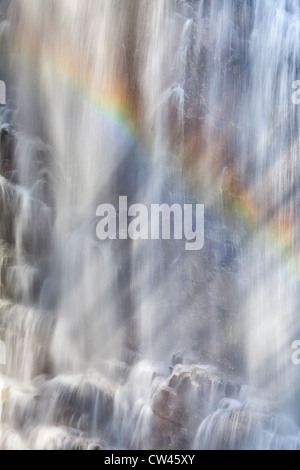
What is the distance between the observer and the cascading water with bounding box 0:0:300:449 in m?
9.89

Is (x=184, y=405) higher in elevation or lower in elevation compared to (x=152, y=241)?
lower

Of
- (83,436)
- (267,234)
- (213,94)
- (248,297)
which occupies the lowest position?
(83,436)

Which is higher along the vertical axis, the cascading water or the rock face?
the cascading water

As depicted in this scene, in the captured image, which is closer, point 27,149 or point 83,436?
point 83,436

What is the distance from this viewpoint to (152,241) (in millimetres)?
11148

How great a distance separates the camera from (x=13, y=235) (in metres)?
11.9

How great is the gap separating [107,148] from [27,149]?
5.78 feet

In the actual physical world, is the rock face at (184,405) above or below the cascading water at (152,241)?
below

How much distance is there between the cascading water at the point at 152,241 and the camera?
9.89m

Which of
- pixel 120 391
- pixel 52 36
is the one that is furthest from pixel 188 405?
pixel 52 36

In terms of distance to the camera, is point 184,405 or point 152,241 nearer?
point 184,405

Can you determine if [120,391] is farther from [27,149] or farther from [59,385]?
[27,149]

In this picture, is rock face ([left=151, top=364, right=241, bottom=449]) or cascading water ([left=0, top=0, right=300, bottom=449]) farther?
cascading water ([left=0, top=0, right=300, bottom=449])

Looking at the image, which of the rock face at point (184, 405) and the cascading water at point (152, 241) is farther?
the cascading water at point (152, 241)
